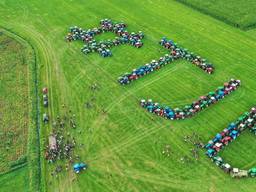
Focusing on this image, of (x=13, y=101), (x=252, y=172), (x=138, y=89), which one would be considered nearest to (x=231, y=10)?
(x=138, y=89)

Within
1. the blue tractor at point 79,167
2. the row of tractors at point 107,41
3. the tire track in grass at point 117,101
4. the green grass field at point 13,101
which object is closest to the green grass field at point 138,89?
the tire track in grass at point 117,101

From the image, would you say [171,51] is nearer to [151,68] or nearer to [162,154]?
[151,68]

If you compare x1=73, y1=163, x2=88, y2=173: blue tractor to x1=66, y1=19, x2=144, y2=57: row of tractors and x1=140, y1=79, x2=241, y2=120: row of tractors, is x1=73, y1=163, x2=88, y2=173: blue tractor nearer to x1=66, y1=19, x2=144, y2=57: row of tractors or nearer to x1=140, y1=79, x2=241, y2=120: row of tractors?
x1=140, y1=79, x2=241, y2=120: row of tractors

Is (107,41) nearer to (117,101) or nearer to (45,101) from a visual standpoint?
(117,101)

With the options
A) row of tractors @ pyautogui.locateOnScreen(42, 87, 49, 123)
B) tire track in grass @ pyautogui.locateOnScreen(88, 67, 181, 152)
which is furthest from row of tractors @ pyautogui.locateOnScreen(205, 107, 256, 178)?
row of tractors @ pyautogui.locateOnScreen(42, 87, 49, 123)

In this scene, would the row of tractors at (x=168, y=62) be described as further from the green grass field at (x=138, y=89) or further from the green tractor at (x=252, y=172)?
the green tractor at (x=252, y=172)

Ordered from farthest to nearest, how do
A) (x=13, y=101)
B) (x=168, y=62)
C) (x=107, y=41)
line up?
(x=107, y=41), (x=168, y=62), (x=13, y=101)

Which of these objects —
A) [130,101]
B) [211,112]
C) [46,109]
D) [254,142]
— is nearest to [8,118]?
[46,109]
